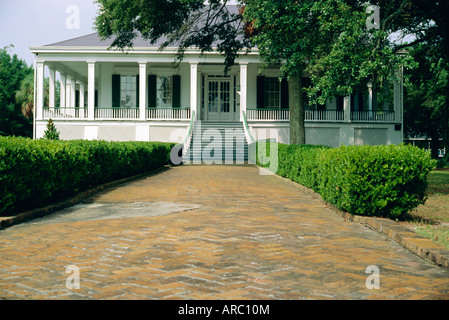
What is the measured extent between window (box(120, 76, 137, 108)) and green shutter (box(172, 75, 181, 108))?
257 cm

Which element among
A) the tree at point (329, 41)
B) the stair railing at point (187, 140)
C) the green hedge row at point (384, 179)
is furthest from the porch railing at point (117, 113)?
the green hedge row at point (384, 179)

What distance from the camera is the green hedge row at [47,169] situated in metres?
6.78

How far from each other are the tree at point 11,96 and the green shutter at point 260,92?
79.1 ft

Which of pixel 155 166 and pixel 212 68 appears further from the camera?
pixel 212 68

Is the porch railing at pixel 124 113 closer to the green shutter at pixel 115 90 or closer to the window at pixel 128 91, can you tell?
the green shutter at pixel 115 90

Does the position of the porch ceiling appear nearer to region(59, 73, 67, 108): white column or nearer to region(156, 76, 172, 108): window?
region(59, 73, 67, 108): white column

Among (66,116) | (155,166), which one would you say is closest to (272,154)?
(155,166)

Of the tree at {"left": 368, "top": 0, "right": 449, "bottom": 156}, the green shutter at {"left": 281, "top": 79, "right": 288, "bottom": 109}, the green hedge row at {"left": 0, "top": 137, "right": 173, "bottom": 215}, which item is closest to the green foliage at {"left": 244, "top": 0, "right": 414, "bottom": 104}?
the tree at {"left": 368, "top": 0, "right": 449, "bottom": 156}

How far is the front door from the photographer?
27438 millimetres

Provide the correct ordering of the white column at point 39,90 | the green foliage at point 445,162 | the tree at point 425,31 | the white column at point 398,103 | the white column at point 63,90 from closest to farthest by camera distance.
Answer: the tree at point 425,31 < the white column at point 39,90 < the white column at point 398,103 < the white column at point 63,90 < the green foliage at point 445,162

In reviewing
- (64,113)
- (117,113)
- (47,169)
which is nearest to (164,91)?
(117,113)
